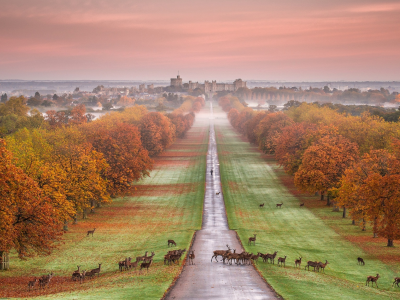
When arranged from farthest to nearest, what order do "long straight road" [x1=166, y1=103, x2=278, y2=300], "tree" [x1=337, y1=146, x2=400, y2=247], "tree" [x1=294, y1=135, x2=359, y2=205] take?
"tree" [x1=294, y1=135, x2=359, y2=205], "tree" [x1=337, y1=146, x2=400, y2=247], "long straight road" [x1=166, y1=103, x2=278, y2=300]

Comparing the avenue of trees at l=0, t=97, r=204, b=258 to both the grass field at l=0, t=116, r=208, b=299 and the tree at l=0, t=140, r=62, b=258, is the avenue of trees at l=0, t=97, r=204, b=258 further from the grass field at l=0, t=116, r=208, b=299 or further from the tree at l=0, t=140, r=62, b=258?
the grass field at l=0, t=116, r=208, b=299

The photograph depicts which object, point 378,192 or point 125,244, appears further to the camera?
point 125,244

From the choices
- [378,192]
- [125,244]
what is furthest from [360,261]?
[125,244]

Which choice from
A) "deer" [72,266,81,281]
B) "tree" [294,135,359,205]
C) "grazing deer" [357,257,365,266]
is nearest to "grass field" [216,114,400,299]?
"grazing deer" [357,257,365,266]

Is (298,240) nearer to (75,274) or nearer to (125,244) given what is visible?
(125,244)

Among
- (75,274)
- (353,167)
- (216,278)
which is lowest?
(75,274)

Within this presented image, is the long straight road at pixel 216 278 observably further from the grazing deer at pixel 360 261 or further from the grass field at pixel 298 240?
the grazing deer at pixel 360 261
